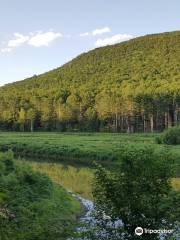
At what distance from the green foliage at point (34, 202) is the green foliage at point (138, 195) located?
2055 millimetres

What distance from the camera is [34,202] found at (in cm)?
2891

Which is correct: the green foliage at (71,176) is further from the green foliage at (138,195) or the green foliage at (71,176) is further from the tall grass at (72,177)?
the green foliage at (138,195)

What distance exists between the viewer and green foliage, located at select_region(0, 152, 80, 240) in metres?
20.6

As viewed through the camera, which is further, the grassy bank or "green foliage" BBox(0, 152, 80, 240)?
the grassy bank

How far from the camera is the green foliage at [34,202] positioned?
20609 millimetres

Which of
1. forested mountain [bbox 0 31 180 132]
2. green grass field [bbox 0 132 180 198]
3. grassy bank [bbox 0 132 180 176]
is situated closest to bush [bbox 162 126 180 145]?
grassy bank [bbox 0 132 180 176]

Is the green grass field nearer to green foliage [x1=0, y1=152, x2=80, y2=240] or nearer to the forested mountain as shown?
green foliage [x1=0, y1=152, x2=80, y2=240]


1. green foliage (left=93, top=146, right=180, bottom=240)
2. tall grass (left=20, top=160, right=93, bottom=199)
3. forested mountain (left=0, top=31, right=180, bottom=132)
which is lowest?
tall grass (left=20, top=160, right=93, bottom=199)

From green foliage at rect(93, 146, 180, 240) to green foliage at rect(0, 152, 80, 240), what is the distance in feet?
6.74

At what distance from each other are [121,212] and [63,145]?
60.2m

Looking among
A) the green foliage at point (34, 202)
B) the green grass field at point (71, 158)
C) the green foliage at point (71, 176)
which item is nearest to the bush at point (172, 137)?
the green grass field at point (71, 158)

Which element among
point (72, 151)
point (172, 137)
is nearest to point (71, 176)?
point (72, 151)

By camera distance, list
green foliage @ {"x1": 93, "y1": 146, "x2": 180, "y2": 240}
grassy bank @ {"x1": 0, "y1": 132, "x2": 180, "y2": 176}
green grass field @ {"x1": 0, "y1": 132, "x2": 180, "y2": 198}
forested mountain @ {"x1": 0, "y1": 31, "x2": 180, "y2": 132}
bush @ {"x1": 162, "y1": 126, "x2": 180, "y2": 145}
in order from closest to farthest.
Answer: green foliage @ {"x1": 93, "y1": 146, "x2": 180, "y2": 240} < green grass field @ {"x1": 0, "y1": 132, "x2": 180, "y2": 198} < grassy bank @ {"x1": 0, "y1": 132, "x2": 180, "y2": 176} < bush @ {"x1": 162, "y1": 126, "x2": 180, "y2": 145} < forested mountain @ {"x1": 0, "y1": 31, "x2": 180, "y2": 132}

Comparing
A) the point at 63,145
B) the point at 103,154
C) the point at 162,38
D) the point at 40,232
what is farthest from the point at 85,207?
the point at 162,38
